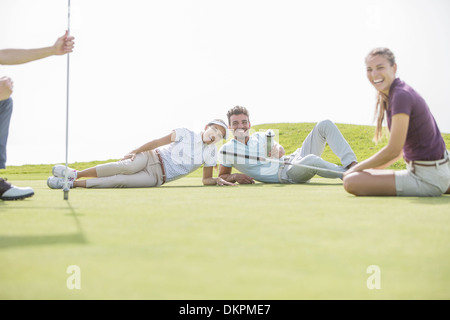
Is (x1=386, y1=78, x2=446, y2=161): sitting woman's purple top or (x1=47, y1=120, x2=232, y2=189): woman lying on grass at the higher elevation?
(x1=386, y1=78, x2=446, y2=161): sitting woman's purple top

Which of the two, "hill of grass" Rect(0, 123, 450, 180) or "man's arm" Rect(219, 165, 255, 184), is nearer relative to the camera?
"man's arm" Rect(219, 165, 255, 184)

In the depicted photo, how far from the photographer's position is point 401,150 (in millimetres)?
3537

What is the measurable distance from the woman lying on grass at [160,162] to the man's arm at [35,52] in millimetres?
1871

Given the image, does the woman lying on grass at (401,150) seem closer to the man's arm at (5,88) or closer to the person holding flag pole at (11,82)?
the person holding flag pole at (11,82)

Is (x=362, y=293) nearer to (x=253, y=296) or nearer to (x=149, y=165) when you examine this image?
(x=253, y=296)

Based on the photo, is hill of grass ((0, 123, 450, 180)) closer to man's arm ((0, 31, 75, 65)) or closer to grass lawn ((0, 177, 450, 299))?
man's arm ((0, 31, 75, 65))

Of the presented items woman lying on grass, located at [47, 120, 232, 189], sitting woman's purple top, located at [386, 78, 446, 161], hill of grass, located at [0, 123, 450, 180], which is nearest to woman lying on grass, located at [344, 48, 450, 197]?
sitting woman's purple top, located at [386, 78, 446, 161]

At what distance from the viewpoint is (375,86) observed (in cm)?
364

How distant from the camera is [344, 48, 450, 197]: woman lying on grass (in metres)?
3.42

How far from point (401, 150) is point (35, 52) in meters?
2.87

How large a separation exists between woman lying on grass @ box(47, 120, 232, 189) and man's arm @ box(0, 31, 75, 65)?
6.14 feet

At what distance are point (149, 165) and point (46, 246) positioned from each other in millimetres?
3761
